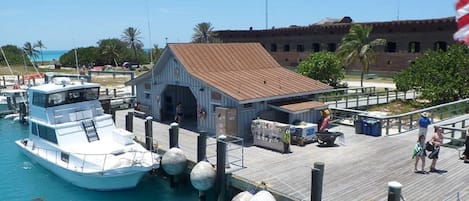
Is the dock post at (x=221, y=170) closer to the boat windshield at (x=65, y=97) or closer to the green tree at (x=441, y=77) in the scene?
the boat windshield at (x=65, y=97)

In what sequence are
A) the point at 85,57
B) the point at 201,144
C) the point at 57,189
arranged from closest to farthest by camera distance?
the point at 201,144 < the point at 57,189 < the point at 85,57

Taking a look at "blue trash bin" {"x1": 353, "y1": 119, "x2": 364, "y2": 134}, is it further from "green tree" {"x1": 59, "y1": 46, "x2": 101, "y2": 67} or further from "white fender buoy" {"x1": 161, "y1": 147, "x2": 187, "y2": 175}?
"green tree" {"x1": 59, "y1": 46, "x2": 101, "y2": 67}

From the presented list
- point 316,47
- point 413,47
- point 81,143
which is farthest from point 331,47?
point 81,143

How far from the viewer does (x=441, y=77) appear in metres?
29.1

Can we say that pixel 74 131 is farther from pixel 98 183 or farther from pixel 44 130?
pixel 98 183

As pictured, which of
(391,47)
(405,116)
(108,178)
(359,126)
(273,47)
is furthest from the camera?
(273,47)

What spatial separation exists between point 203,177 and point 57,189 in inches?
275

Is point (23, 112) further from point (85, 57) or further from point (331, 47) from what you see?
point (85, 57)

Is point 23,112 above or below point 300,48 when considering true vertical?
below

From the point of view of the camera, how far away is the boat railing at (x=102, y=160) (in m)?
16.5

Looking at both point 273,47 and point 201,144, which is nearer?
point 201,144

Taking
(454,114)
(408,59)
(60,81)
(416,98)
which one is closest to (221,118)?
(60,81)

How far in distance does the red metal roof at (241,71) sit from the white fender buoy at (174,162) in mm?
3779

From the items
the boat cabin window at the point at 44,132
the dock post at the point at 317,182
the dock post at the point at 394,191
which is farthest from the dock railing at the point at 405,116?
the boat cabin window at the point at 44,132
